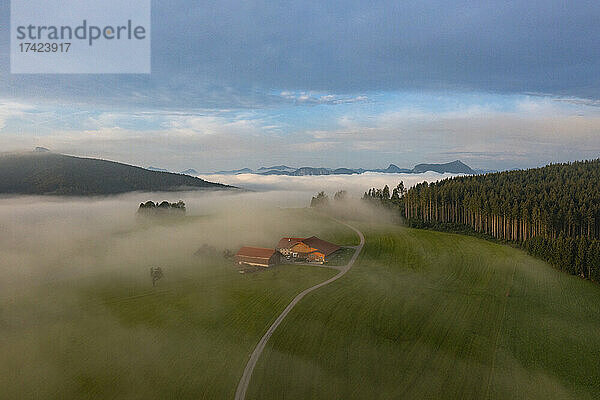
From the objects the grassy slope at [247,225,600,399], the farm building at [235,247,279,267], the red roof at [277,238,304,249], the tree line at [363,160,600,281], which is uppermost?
the tree line at [363,160,600,281]

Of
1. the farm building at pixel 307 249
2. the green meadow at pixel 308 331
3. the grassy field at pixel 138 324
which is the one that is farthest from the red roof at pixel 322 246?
the grassy field at pixel 138 324

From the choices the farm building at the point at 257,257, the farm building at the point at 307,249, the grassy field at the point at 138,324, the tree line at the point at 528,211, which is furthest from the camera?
the farm building at the point at 307,249

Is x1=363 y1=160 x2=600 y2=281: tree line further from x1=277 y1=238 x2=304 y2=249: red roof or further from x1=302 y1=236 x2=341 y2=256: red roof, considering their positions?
x1=277 y1=238 x2=304 y2=249: red roof

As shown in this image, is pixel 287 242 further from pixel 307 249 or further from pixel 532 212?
pixel 532 212

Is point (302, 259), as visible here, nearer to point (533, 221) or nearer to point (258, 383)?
point (258, 383)

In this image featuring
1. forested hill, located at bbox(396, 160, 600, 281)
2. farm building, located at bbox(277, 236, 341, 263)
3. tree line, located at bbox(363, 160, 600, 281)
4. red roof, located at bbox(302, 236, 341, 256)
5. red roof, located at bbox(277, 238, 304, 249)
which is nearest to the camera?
forested hill, located at bbox(396, 160, 600, 281)

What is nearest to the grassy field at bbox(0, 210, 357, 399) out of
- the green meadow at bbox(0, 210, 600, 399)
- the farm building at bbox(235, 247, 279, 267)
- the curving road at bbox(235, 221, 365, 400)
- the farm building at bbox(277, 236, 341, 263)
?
the green meadow at bbox(0, 210, 600, 399)

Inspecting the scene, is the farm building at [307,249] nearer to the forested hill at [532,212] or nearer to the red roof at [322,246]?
the red roof at [322,246]

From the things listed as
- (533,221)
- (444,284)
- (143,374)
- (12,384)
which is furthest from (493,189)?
(12,384)
